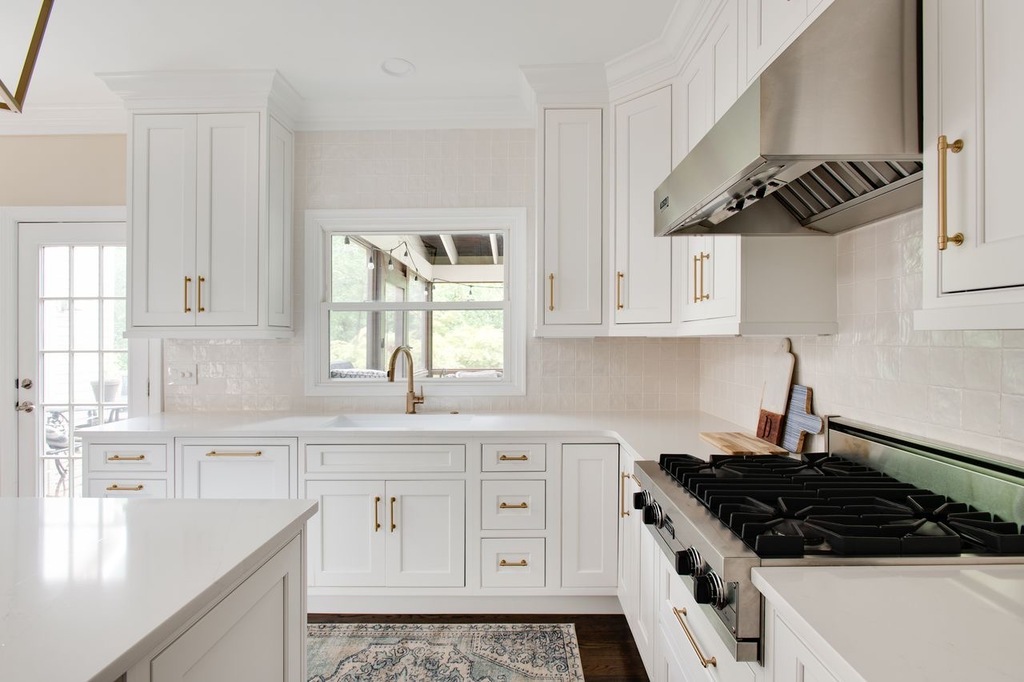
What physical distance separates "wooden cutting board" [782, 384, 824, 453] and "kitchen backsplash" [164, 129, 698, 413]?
104cm

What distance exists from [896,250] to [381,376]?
2.48 m

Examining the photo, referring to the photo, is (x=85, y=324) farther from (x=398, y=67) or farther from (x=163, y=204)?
(x=398, y=67)

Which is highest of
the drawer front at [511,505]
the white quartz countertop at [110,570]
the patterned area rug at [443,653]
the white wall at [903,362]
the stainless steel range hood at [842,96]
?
the stainless steel range hood at [842,96]

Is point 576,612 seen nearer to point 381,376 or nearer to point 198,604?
point 381,376

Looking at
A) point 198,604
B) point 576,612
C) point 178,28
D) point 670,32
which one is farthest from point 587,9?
point 576,612

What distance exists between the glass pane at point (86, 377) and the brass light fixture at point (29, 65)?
2186mm

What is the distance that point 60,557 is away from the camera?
94cm

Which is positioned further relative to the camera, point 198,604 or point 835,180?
point 835,180

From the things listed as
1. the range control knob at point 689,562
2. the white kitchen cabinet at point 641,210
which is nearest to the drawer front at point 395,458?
the white kitchen cabinet at point 641,210

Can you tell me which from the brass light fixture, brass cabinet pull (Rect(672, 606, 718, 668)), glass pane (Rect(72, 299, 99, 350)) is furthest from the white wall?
glass pane (Rect(72, 299, 99, 350))

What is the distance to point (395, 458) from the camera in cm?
246

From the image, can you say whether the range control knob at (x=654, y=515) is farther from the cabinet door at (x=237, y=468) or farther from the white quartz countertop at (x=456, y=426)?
the cabinet door at (x=237, y=468)

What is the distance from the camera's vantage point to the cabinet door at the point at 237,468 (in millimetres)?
2467

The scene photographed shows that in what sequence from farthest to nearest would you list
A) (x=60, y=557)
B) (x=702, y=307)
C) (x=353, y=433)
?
1. (x=353, y=433)
2. (x=702, y=307)
3. (x=60, y=557)
